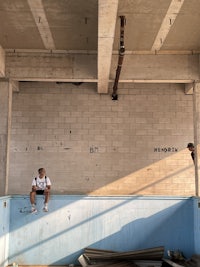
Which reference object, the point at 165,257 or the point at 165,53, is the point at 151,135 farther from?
the point at 165,257

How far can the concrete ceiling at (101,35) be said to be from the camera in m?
7.01

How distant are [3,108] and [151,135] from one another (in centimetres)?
484

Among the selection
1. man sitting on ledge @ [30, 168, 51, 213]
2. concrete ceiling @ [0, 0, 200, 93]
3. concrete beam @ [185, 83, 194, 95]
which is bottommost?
man sitting on ledge @ [30, 168, 51, 213]

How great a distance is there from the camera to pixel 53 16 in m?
7.55

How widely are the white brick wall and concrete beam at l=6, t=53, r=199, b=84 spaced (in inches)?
81.0

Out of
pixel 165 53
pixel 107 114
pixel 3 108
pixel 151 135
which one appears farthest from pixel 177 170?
pixel 3 108

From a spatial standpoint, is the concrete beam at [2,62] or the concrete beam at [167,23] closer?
the concrete beam at [167,23]

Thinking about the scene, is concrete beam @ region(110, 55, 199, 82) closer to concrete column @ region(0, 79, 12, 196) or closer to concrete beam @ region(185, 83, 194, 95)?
concrete beam @ region(185, 83, 194, 95)

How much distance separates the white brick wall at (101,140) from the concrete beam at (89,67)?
2.06 m

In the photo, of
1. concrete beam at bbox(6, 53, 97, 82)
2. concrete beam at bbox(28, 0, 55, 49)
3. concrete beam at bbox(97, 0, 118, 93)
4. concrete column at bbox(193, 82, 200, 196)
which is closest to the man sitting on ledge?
concrete beam at bbox(6, 53, 97, 82)

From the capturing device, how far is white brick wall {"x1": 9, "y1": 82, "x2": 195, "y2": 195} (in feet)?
37.1

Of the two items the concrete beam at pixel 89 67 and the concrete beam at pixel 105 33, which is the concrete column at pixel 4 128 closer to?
the concrete beam at pixel 89 67

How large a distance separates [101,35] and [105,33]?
12cm

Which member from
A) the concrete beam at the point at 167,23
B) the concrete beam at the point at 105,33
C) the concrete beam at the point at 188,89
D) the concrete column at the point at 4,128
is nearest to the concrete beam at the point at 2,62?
the concrete column at the point at 4,128
